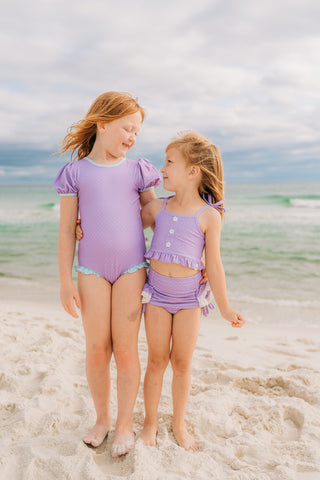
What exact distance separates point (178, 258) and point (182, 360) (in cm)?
65

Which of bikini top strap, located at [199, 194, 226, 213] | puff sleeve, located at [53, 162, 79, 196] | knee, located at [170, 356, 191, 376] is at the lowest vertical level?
knee, located at [170, 356, 191, 376]

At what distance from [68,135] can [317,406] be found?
266 cm

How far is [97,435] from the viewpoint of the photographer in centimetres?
262

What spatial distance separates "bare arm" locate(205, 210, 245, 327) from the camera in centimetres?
251

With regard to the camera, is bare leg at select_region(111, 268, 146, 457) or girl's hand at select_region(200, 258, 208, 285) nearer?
bare leg at select_region(111, 268, 146, 457)

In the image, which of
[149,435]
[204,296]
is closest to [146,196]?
[204,296]

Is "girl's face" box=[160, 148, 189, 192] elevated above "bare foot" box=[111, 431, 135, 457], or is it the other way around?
"girl's face" box=[160, 148, 189, 192]

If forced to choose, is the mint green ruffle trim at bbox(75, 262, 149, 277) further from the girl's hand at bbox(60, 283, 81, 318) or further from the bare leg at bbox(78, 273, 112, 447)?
the girl's hand at bbox(60, 283, 81, 318)

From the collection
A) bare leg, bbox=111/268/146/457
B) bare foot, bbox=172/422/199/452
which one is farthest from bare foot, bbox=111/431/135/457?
bare foot, bbox=172/422/199/452

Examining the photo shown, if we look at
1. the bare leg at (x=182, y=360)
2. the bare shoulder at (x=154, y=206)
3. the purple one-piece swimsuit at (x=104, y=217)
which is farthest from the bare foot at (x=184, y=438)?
the bare shoulder at (x=154, y=206)

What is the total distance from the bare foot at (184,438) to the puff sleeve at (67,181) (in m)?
1.66

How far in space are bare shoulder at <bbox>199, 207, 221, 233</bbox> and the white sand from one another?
53.6 inches

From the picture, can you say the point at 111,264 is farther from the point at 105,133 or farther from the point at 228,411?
the point at 228,411

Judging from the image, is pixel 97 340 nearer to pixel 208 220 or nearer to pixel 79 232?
pixel 79 232
